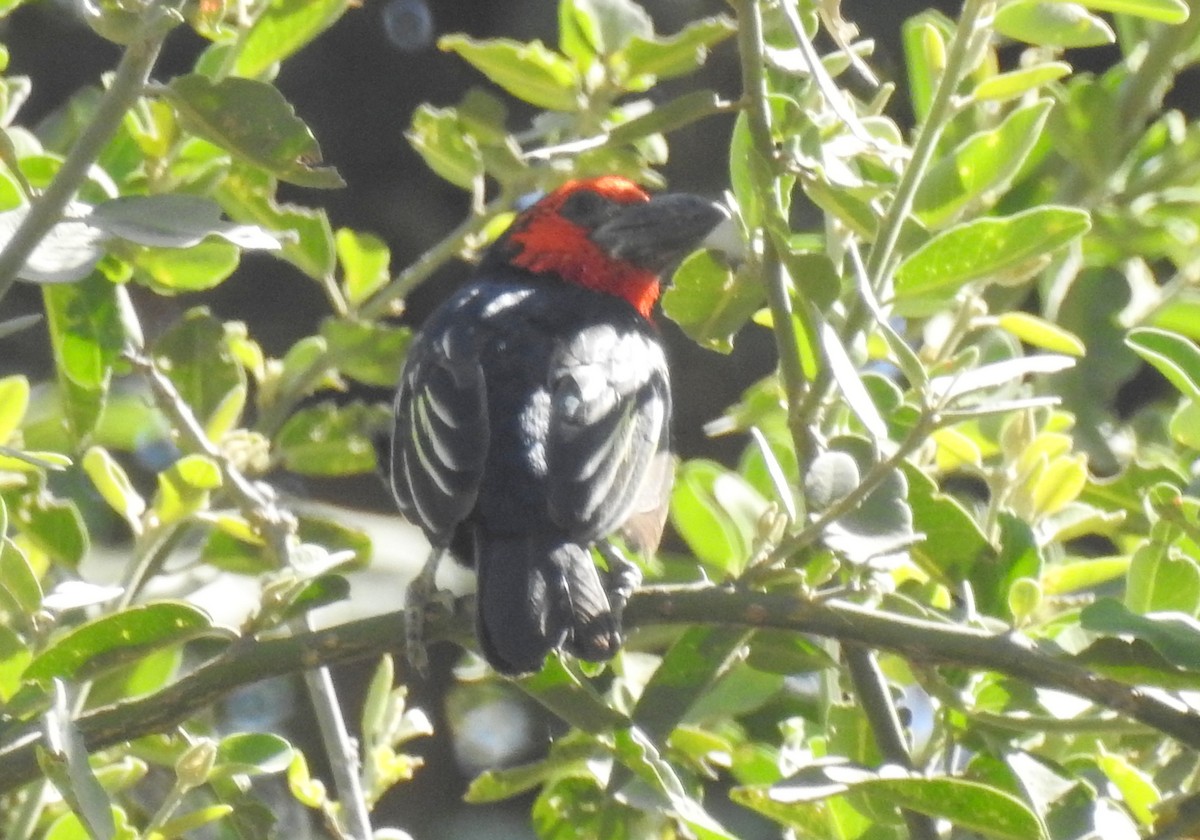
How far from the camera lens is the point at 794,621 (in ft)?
7.66

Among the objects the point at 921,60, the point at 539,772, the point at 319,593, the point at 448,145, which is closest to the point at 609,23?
the point at 448,145

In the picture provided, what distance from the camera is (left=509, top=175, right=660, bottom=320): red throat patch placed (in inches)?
180

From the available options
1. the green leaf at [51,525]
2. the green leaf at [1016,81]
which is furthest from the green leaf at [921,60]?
the green leaf at [51,525]

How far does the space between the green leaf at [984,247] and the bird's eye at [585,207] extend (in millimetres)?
2191

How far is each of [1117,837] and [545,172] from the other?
5.02 feet

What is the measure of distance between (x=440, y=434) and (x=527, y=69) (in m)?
0.70

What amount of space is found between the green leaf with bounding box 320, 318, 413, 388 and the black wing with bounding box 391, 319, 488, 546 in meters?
0.12

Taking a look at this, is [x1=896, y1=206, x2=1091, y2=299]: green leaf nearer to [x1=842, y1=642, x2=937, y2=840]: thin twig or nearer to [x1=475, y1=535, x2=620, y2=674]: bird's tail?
[x1=842, y1=642, x2=937, y2=840]: thin twig

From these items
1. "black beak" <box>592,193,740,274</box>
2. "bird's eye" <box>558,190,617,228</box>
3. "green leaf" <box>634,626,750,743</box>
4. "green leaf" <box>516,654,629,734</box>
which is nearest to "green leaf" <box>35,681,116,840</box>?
"green leaf" <box>516,654,629,734</box>

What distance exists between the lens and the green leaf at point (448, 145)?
3254mm

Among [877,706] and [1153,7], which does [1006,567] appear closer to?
[877,706]

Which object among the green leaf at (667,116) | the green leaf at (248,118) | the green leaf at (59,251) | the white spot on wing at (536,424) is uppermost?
the green leaf at (248,118)

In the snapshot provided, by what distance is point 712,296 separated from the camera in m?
2.86

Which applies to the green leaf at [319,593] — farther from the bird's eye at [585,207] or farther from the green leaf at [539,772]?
the bird's eye at [585,207]
